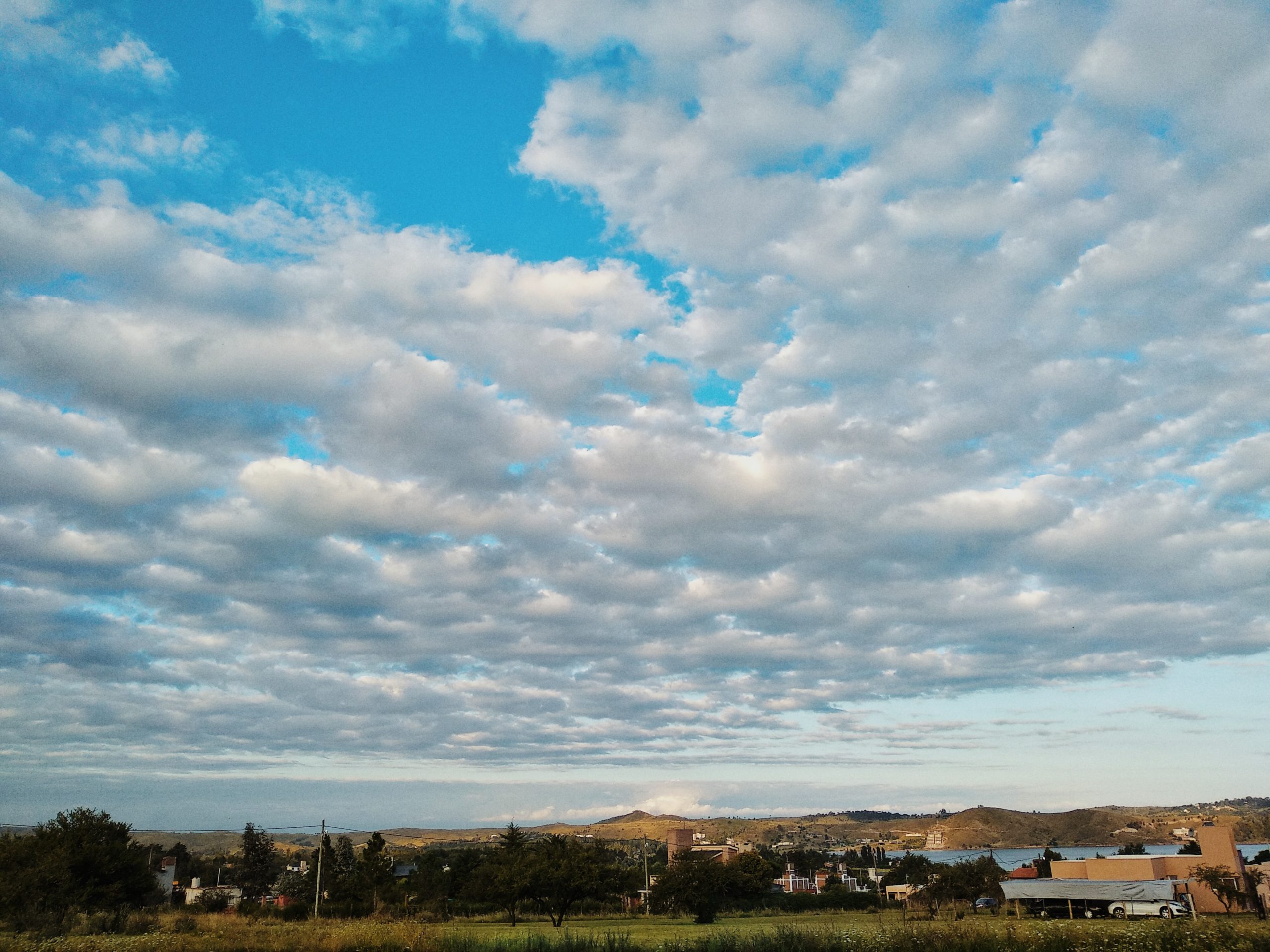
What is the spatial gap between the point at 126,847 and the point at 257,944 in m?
28.3

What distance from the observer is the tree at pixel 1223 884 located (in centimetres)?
6200

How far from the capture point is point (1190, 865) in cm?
7188

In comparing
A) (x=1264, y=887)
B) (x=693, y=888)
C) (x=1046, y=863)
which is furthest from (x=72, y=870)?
(x=1046, y=863)

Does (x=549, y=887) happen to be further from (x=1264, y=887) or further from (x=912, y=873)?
(x=1264, y=887)

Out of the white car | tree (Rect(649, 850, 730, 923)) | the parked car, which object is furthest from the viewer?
tree (Rect(649, 850, 730, 923))

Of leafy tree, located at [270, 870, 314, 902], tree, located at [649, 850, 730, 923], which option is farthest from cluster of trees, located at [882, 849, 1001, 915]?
leafy tree, located at [270, 870, 314, 902]

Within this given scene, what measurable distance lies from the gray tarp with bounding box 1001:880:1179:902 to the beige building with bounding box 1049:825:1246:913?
6.12 feet

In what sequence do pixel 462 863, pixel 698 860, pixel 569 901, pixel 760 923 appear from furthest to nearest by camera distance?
pixel 462 863
pixel 698 860
pixel 569 901
pixel 760 923

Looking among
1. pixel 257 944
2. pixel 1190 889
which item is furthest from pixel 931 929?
pixel 1190 889

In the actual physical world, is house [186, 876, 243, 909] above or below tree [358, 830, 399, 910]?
below

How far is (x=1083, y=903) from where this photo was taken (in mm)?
65875

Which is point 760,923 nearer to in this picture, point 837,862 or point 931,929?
point 931,929

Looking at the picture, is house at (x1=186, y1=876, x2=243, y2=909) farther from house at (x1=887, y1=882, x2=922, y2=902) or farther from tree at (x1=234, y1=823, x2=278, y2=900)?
house at (x1=887, y1=882, x2=922, y2=902)

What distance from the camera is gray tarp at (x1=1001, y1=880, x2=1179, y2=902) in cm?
6375
